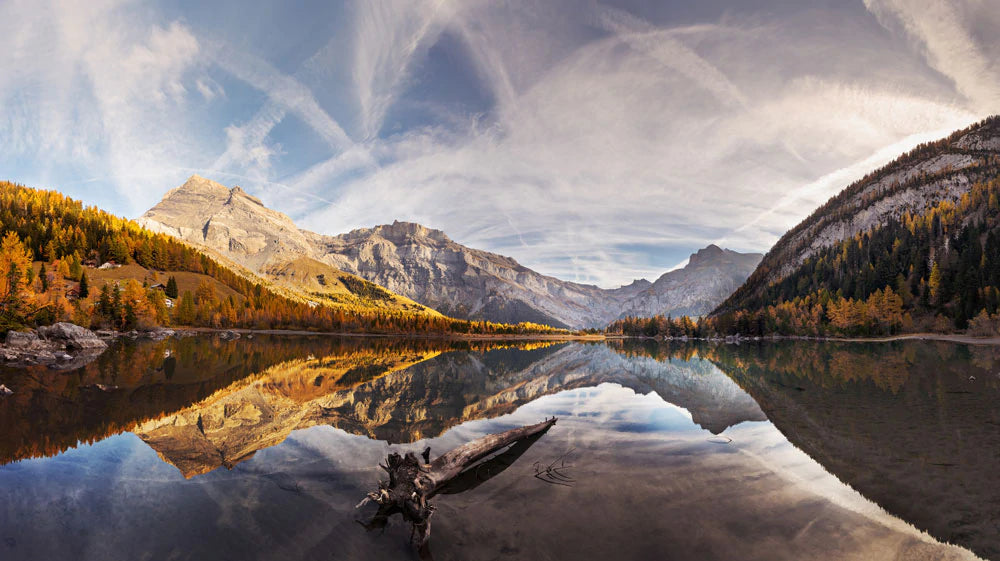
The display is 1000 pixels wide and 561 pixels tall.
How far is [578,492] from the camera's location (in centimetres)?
1368

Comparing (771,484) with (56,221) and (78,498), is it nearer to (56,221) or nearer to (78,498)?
(78,498)

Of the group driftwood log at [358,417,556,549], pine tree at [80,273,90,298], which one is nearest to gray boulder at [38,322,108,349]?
pine tree at [80,273,90,298]

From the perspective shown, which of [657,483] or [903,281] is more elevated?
[903,281]

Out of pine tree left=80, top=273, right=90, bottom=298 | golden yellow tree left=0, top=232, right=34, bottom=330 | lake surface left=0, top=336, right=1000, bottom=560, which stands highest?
pine tree left=80, top=273, right=90, bottom=298

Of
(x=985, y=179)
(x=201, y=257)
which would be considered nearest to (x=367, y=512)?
(x=201, y=257)

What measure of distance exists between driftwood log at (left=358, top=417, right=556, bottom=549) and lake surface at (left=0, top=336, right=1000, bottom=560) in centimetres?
36

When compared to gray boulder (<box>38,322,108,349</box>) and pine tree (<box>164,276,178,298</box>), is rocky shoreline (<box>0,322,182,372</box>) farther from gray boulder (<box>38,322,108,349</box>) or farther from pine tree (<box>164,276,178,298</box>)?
pine tree (<box>164,276,178,298</box>)

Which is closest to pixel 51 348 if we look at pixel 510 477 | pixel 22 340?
pixel 22 340

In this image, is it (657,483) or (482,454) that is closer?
(657,483)

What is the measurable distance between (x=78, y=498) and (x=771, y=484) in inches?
948

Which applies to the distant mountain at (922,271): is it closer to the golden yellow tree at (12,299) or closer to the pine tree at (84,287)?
the golden yellow tree at (12,299)

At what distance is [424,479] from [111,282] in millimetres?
175247

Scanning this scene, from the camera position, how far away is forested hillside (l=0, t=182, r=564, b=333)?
89.6 meters

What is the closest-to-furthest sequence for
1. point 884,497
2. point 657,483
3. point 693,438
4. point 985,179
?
point 884,497 < point 657,483 < point 693,438 < point 985,179
